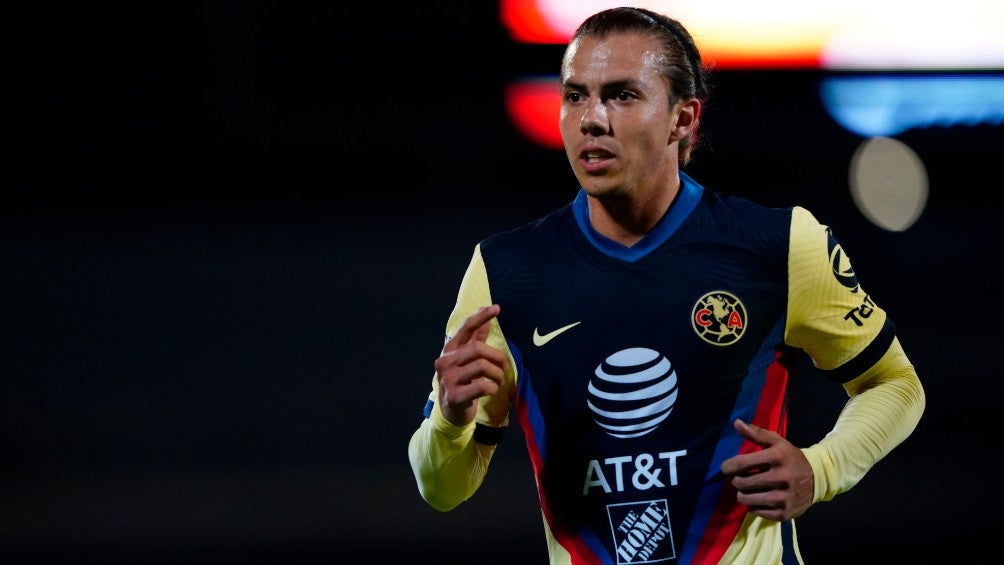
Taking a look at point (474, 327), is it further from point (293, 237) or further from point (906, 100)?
point (906, 100)

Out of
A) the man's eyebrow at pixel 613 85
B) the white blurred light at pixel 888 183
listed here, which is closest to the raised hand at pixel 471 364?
the man's eyebrow at pixel 613 85

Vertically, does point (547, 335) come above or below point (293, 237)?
below

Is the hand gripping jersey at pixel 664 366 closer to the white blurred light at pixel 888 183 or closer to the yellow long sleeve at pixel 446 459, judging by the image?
the yellow long sleeve at pixel 446 459

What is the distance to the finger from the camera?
189 cm

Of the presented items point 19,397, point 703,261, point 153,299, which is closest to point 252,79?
point 153,299

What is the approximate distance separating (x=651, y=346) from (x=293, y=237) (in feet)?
11.0

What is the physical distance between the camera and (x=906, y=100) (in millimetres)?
5238

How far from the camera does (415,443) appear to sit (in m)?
2.20

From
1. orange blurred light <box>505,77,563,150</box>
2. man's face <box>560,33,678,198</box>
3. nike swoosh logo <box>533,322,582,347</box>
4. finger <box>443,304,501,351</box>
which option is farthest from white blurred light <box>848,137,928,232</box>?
finger <box>443,304,501,351</box>

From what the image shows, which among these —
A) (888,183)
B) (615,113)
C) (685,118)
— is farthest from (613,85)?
(888,183)

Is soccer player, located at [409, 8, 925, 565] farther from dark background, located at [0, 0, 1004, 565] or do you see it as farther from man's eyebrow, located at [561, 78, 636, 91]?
dark background, located at [0, 0, 1004, 565]

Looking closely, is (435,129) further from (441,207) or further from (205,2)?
(205,2)

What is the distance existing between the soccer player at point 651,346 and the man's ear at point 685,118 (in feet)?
0.19

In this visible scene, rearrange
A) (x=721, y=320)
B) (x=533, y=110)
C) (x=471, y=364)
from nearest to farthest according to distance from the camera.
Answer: (x=471, y=364), (x=721, y=320), (x=533, y=110)
